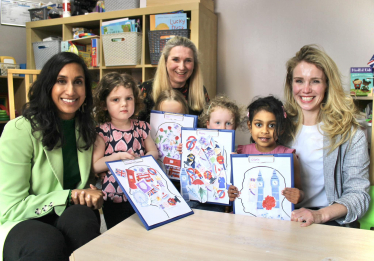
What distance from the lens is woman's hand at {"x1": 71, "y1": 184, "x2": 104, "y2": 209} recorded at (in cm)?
127

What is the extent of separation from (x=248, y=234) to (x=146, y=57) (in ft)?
8.24

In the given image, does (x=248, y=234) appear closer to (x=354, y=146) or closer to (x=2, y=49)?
(x=354, y=146)

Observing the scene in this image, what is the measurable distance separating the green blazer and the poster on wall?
3.49m

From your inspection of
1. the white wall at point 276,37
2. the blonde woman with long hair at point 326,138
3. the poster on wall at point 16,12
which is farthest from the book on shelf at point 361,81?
the poster on wall at point 16,12

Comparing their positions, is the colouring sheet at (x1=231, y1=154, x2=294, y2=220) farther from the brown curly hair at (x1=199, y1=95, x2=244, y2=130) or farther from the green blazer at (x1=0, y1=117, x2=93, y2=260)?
the green blazer at (x1=0, y1=117, x2=93, y2=260)

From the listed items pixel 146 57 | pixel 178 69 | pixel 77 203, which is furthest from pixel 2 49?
pixel 77 203

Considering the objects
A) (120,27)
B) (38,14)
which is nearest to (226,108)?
(120,27)

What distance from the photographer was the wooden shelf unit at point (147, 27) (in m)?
2.83

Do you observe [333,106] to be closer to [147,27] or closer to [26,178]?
[26,178]

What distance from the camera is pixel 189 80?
217 centimetres

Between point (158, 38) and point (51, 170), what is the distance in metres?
1.94

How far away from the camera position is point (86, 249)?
0.91 metres

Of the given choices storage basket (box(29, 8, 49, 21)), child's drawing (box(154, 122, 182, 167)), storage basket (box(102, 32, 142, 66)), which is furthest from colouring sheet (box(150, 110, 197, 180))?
storage basket (box(29, 8, 49, 21))

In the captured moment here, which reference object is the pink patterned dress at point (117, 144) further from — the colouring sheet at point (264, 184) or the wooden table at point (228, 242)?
the colouring sheet at point (264, 184)
